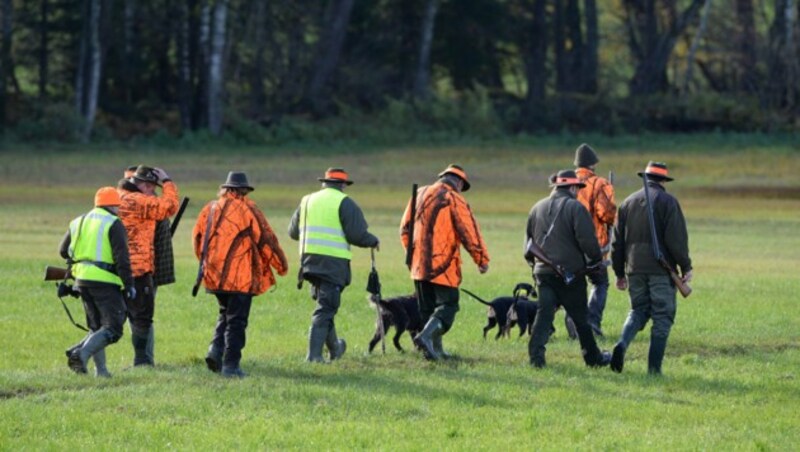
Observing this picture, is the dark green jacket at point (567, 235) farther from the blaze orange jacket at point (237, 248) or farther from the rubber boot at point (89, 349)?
the rubber boot at point (89, 349)

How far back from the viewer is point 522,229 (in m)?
34.1

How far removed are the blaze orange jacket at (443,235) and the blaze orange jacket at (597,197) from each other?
2036mm

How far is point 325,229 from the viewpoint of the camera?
49.4 feet

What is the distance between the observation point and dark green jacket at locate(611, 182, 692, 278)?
567 inches

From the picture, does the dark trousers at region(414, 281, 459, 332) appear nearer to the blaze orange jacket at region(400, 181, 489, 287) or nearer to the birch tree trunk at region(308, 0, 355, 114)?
the blaze orange jacket at region(400, 181, 489, 287)

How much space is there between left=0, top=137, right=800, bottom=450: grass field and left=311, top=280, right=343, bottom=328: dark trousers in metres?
0.44

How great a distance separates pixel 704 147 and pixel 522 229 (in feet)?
66.1

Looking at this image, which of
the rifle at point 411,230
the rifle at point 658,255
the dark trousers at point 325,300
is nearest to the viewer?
the rifle at point 658,255

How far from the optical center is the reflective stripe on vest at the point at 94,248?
45.6ft

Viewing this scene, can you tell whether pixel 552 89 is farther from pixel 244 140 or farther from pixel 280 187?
pixel 280 187

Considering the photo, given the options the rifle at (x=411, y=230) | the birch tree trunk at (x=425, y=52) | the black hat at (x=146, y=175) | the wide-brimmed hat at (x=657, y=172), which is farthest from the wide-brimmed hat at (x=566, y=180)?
the birch tree trunk at (x=425, y=52)

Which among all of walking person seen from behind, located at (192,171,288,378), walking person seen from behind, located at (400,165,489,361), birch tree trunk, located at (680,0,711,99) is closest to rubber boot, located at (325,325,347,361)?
walking person seen from behind, located at (400,165,489,361)

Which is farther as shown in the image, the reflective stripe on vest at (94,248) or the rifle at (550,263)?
the rifle at (550,263)

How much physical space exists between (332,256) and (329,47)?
1809 inches
